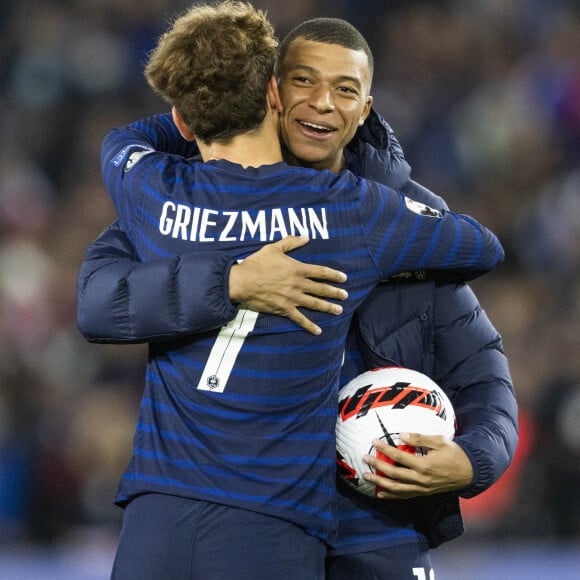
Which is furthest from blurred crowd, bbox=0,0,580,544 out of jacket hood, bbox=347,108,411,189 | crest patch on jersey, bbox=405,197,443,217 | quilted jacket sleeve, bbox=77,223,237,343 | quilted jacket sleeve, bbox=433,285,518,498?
quilted jacket sleeve, bbox=77,223,237,343

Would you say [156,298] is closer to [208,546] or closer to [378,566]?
[208,546]

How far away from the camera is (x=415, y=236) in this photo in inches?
96.8

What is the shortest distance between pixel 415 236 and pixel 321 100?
1.72 ft

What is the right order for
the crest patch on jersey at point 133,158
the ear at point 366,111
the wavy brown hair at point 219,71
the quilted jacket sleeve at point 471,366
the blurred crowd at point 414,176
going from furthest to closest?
the blurred crowd at point 414,176
the ear at point 366,111
the quilted jacket sleeve at point 471,366
the crest patch on jersey at point 133,158
the wavy brown hair at point 219,71

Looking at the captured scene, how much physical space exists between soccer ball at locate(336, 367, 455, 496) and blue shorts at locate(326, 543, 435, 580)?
205 millimetres

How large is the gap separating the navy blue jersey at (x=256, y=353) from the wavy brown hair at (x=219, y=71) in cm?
11

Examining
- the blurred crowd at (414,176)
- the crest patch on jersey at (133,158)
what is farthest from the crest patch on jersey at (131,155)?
the blurred crowd at (414,176)

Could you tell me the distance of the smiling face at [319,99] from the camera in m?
2.79

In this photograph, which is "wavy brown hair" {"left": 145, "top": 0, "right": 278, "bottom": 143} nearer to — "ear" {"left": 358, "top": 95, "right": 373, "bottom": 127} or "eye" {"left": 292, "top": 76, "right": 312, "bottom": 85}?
"eye" {"left": 292, "top": 76, "right": 312, "bottom": 85}

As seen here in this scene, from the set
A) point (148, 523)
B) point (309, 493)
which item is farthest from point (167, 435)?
point (309, 493)

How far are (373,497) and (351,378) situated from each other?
294mm

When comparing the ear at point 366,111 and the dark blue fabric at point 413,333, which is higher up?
the ear at point 366,111

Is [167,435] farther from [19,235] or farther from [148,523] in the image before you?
[19,235]

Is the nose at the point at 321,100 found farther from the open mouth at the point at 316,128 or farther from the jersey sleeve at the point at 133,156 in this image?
the jersey sleeve at the point at 133,156
